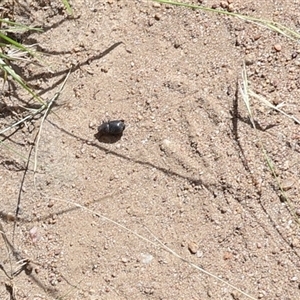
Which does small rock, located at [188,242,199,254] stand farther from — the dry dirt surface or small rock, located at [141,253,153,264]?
small rock, located at [141,253,153,264]

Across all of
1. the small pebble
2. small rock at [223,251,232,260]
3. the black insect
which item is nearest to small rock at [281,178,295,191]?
small rock at [223,251,232,260]

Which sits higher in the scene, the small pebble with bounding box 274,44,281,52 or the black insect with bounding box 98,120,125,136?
the small pebble with bounding box 274,44,281,52

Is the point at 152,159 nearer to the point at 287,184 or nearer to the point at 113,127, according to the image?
the point at 113,127

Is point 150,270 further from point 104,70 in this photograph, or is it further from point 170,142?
point 104,70

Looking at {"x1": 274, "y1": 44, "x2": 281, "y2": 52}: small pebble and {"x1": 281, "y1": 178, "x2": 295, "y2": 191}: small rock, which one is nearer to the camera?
{"x1": 281, "y1": 178, "x2": 295, "y2": 191}: small rock

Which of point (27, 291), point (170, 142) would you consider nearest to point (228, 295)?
point (170, 142)

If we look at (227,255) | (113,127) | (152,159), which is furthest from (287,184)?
(113,127)
